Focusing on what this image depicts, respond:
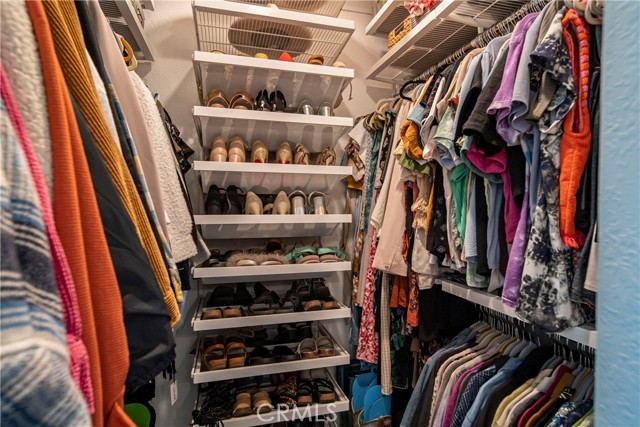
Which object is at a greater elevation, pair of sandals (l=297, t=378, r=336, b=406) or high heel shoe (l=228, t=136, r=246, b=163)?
high heel shoe (l=228, t=136, r=246, b=163)

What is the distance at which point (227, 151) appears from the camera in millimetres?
1460

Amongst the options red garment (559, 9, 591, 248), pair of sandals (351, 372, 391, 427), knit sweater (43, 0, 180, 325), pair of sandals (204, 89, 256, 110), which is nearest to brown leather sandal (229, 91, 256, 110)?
pair of sandals (204, 89, 256, 110)

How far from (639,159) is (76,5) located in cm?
A: 70

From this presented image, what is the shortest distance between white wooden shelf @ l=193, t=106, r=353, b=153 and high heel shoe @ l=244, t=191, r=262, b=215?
0.90ft

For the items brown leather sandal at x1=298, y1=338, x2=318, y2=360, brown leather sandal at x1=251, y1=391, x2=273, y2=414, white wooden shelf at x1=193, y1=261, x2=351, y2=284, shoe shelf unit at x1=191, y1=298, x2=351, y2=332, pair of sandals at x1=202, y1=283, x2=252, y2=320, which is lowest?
brown leather sandal at x1=251, y1=391, x2=273, y2=414

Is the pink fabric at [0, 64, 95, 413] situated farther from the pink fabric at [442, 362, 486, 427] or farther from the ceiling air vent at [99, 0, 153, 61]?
the ceiling air vent at [99, 0, 153, 61]

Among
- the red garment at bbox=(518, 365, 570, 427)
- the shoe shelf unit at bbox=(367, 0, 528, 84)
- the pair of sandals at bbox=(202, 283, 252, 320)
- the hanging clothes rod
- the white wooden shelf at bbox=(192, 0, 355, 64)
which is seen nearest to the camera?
the red garment at bbox=(518, 365, 570, 427)

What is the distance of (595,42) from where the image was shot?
678 millimetres

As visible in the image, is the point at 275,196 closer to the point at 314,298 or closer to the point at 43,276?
the point at 314,298

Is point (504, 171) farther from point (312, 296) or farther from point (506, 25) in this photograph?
point (312, 296)

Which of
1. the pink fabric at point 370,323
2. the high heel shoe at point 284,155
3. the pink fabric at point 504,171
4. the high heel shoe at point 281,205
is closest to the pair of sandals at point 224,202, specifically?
the high heel shoe at point 281,205

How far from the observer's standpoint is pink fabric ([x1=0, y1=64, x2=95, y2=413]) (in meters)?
0.29

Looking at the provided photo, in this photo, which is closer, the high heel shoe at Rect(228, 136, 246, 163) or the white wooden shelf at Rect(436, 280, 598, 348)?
the white wooden shelf at Rect(436, 280, 598, 348)

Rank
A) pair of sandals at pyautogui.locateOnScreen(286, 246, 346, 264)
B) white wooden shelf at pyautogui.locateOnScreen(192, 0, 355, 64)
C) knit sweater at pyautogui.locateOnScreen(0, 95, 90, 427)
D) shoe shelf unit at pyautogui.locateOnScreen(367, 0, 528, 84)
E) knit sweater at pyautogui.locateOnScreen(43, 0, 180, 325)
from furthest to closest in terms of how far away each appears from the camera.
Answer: pair of sandals at pyautogui.locateOnScreen(286, 246, 346, 264) < white wooden shelf at pyautogui.locateOnScreen(192, 0, 355, 64) < shoe shelf unit at pyautogui.locateOnScreen(367, 0, 528, 84) < knit sweater at pyautogui.locateOnScreen(43, 0, 180, 325) < knit sweater at pyautogui.locateOnScreen(0, 95, 90, 427)
